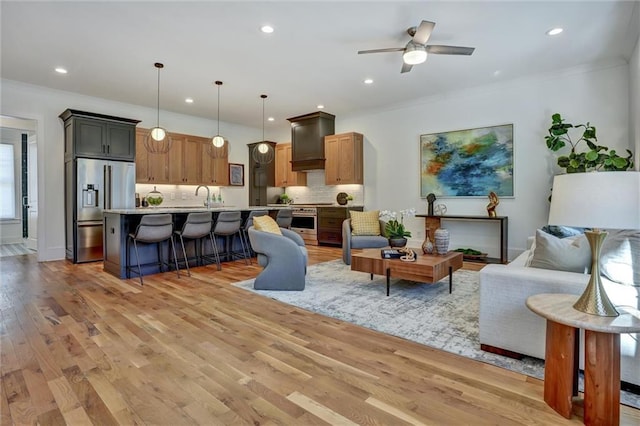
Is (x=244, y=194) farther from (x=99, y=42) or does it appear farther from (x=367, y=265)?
(x=367, y=265)

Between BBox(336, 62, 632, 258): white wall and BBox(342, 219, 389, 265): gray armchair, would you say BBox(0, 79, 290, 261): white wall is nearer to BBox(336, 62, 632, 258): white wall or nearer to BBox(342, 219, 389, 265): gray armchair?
BBox(342, 219, 389, 265): gray armchair

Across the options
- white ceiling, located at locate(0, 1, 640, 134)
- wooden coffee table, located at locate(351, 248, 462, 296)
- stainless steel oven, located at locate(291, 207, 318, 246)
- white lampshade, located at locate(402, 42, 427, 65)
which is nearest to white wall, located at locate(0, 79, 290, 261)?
white ceiling, located at locate(0, 1, 640, 134)

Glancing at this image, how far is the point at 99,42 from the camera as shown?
402cm

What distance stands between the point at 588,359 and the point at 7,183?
11.2 metres

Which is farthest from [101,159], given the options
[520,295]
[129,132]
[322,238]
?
[520,295]

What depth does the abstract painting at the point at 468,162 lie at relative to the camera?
18.7 feet

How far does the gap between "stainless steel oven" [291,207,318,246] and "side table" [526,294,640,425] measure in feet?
20.3

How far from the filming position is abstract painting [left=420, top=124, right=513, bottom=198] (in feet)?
18.7

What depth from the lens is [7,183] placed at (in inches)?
318

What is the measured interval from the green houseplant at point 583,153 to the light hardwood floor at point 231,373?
3.87 m

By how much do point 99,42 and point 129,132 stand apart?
240 cm

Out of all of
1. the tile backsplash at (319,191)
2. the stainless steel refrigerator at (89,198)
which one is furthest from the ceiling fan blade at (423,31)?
the stainless steel refrigerator at (89,198)

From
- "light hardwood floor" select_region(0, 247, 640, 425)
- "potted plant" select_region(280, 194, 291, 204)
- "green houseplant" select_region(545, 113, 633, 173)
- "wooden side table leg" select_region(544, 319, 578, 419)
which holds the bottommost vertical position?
"light hardwood floor" select_region(0, 247, 640, 425)

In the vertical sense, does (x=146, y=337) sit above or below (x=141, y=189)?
below
